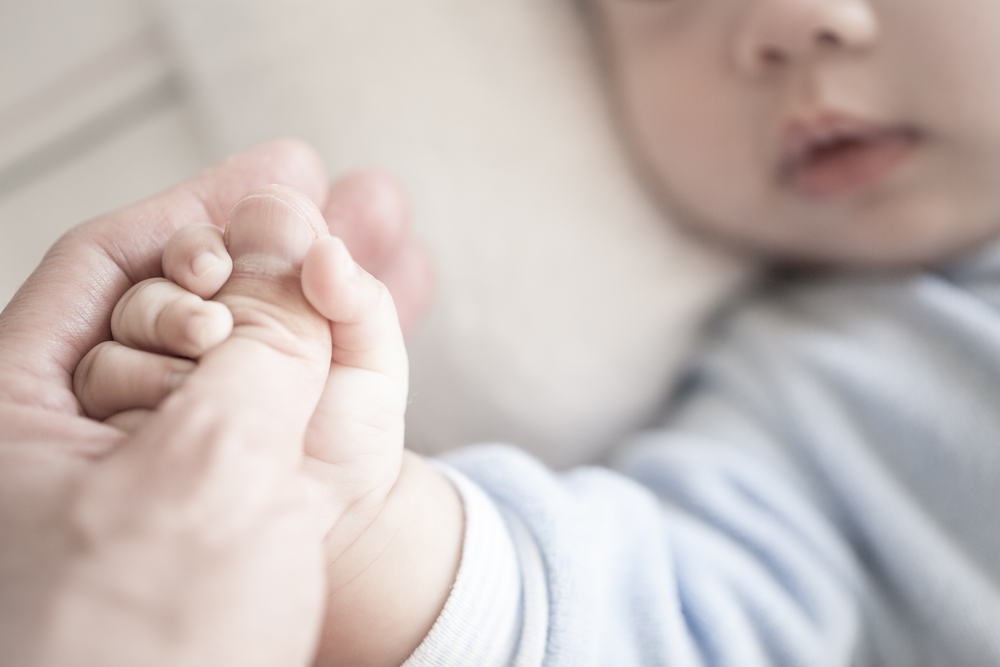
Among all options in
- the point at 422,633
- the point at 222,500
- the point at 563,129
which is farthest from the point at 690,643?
the point at 563,129

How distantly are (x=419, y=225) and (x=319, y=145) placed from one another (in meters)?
0.12

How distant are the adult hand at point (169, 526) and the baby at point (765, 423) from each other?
50 mm

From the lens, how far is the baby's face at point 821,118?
1.71 ft

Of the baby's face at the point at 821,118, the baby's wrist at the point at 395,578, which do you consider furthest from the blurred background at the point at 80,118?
the baby's face at the point at 821,118

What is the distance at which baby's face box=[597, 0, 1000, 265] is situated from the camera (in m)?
0.52

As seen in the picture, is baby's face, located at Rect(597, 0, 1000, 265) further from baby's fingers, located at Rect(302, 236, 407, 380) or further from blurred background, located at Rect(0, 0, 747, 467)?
baby's fingers, located at Rect(302, 236, 407, 380)

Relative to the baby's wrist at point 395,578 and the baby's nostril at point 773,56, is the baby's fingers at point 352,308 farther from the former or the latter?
the baby's nostril at point 773,56

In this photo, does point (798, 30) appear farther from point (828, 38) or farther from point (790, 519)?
point (790, 519)

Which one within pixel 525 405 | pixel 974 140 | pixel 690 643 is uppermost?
pixel 974 140

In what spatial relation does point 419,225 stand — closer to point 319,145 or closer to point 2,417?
point 319,145

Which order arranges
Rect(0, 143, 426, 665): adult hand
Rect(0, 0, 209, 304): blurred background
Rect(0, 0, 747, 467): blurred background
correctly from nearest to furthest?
Rect(0, 143, 426, 665): adult hand < Rect(0, 0, 209, 304): blurred background < Rect(0, 0, 747, 467): blurred background

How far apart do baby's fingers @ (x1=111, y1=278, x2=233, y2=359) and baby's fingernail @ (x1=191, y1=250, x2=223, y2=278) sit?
1 cm

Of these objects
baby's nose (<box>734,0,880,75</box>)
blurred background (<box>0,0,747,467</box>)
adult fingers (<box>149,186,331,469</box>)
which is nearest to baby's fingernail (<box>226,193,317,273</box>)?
adult fingers (<box>149,186,331,469</box>)

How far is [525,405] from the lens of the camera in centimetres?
66
